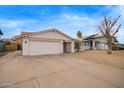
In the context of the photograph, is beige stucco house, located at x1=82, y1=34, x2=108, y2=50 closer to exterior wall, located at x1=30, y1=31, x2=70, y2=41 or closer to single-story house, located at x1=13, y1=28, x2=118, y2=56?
single-story house, located at x1=13, y1=28, x2=118, y2=56

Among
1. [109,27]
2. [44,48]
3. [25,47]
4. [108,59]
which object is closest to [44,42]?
[44,48]

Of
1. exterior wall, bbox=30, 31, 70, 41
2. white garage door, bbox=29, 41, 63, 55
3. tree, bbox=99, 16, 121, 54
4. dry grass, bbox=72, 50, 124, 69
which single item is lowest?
dry grass, bbox=72, 50, 124, 69

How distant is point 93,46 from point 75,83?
80.2 feet

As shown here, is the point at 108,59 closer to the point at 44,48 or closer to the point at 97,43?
the point at 44,48

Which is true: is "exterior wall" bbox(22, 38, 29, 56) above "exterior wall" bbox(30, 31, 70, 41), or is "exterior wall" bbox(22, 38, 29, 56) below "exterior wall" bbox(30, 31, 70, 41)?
A: below

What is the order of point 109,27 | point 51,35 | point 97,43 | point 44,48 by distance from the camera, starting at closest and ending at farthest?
point 44,48 → point 51,35 → point 109,27 → point 97,43

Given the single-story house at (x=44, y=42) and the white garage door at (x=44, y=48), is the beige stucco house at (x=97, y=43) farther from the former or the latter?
the white garage door at (x=44, y=48)

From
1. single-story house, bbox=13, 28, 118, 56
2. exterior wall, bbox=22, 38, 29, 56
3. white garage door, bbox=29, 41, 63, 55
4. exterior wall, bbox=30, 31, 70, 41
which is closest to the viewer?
exterior wall, bbox=22, 38, 29, 56

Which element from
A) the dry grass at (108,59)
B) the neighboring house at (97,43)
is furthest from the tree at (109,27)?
the neighboring house at (97,43)

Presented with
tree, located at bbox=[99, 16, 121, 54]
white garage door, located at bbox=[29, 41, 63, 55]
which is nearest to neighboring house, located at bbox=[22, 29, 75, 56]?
white garage door, located at bbox=[29, 41, 63, 55]

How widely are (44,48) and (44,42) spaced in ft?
2.53

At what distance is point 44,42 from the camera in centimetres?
1512

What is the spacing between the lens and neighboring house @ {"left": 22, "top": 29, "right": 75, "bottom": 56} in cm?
1362
